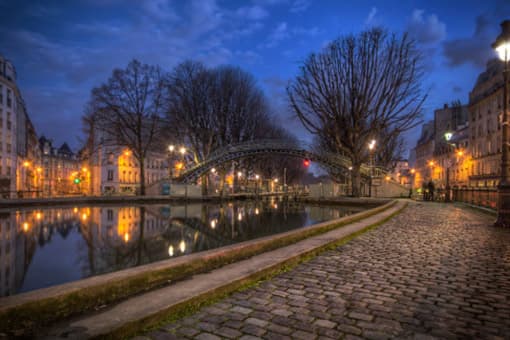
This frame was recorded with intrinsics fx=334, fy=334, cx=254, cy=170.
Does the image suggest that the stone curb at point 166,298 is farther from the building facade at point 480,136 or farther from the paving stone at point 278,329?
the building facade at point 480,136

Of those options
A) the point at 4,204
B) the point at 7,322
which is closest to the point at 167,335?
the point at 7,322

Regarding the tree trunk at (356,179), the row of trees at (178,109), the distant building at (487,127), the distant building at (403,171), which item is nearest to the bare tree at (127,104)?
the row of trees at (178,109)

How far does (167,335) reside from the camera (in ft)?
10.2

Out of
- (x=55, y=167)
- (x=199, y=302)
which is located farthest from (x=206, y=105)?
(x=55, y=167)

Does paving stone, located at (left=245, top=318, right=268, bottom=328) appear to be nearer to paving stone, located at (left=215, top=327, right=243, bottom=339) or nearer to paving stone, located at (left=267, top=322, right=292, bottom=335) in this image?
paving stone, located at (left=267, top=322, right=292, bottom=335)

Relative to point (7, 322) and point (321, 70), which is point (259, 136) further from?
point (7, 322)

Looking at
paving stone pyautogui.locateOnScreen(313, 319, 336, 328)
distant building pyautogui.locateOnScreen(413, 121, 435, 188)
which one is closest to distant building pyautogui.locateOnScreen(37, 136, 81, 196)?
distant building pyautogui.locateOnScreen(413, 121, 435, 188)

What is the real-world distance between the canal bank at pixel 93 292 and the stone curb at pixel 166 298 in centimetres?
20

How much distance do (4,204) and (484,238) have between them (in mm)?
26903

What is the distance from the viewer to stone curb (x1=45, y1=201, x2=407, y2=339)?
2.98m

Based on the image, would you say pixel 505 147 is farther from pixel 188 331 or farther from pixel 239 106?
pixel 239 106

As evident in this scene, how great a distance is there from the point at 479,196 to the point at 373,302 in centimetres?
1934

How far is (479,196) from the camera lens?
1945 centimetres

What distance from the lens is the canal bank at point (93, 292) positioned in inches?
117
